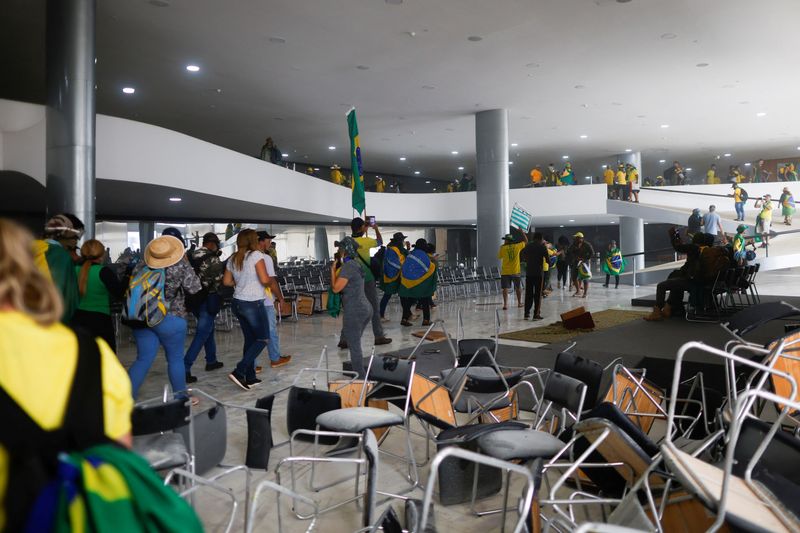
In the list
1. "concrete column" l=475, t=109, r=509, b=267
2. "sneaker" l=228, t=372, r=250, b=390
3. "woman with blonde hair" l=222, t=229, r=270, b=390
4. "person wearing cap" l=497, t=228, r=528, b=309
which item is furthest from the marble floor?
"concrete column" l=475, t=109, r=509, b=267

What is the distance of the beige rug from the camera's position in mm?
7840

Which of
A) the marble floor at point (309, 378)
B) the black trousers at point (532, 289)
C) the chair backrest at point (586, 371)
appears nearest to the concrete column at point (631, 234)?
the marble floor at point (309, 378)

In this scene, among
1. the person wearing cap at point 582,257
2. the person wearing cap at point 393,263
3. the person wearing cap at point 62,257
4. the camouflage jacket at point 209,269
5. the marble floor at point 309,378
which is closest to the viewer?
the marble floor at point 309,378

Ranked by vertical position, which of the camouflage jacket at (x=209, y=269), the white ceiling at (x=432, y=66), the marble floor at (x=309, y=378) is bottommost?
the marble floor at (x=309, y=378)

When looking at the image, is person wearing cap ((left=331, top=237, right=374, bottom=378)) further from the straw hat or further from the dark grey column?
the dark grey column

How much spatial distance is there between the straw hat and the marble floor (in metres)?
1.20

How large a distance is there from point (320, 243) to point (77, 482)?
23.7m

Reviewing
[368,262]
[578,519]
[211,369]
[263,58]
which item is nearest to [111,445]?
[578,519]

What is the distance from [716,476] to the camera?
1.74m

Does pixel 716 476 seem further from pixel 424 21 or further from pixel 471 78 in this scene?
pixel 471 78

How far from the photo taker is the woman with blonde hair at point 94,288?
4.21m

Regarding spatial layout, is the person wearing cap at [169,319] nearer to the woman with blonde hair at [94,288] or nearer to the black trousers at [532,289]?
the woman with blonde hair at [94,288]

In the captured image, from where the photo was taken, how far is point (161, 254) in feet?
14.4

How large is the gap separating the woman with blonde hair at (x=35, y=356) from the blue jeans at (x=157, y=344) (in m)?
3.30
